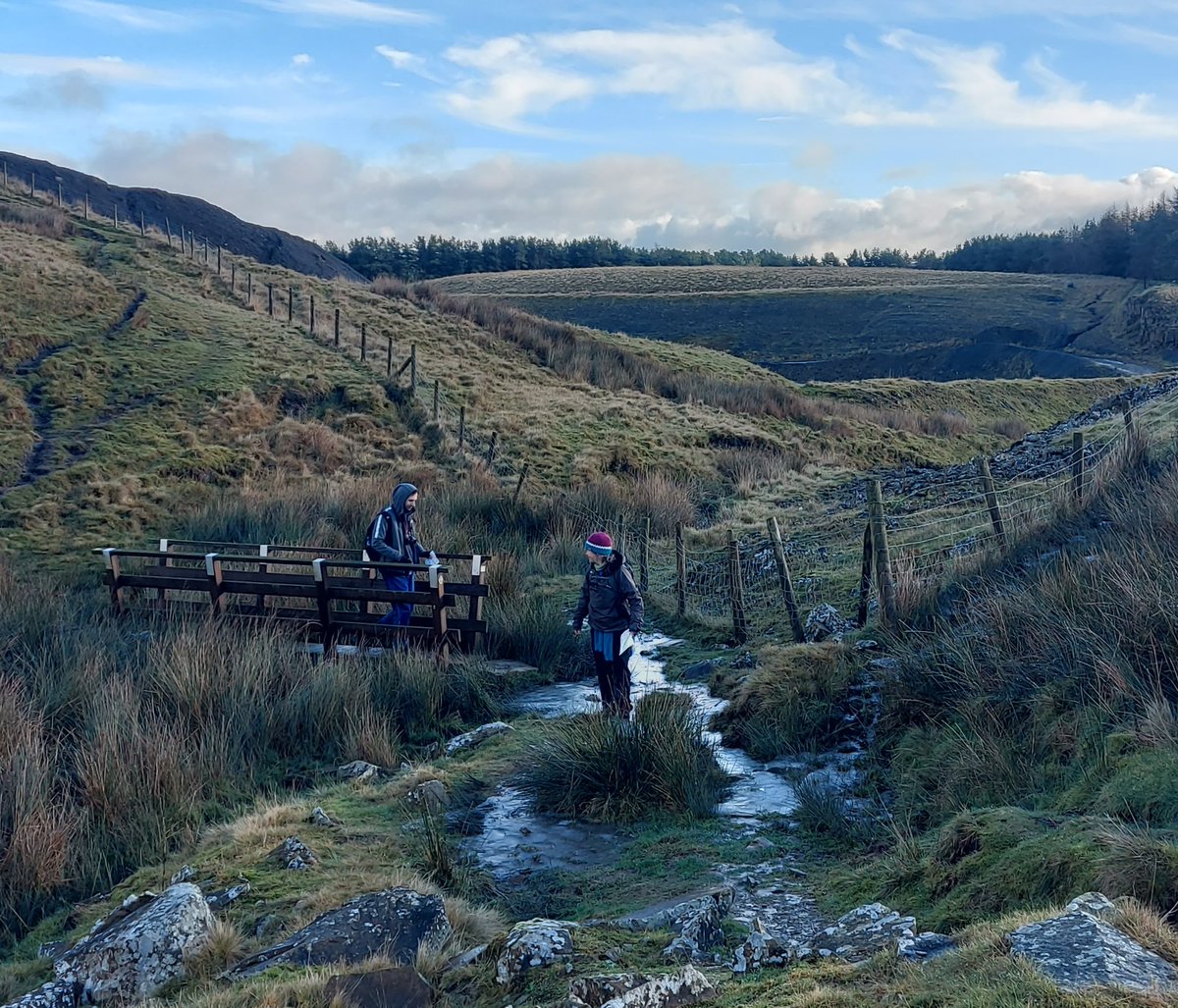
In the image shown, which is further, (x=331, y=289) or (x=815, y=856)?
(x=331, y=289)

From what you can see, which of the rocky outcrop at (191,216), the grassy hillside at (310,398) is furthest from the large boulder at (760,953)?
the rocky outcrop at (191,216)

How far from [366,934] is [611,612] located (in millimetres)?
4538

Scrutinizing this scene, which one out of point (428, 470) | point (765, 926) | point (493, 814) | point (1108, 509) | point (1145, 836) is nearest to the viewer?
point (1145, 836)

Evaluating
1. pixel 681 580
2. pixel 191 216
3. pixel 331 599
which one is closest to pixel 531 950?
pixel 331 599

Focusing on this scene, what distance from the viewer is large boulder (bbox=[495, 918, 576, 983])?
13.8 feet

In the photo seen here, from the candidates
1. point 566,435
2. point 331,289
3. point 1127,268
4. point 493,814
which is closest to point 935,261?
point 1127,268

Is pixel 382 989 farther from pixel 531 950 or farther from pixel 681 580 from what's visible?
pixel 681 580

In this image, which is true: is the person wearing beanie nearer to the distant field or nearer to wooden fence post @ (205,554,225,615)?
wooden fence post @ (205,554,225,615)

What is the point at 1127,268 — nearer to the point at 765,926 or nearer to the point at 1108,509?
the point at 1108,509

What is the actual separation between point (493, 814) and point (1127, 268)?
9511 cm

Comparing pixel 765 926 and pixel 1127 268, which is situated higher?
pixel 1127 268

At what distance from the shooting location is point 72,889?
258 inches

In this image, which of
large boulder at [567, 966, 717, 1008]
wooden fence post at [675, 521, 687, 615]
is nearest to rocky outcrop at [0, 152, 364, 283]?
wooden fence post at [675, 521, 687, 615]

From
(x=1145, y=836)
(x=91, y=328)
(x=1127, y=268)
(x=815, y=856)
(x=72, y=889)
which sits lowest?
(x=72, y=889)
